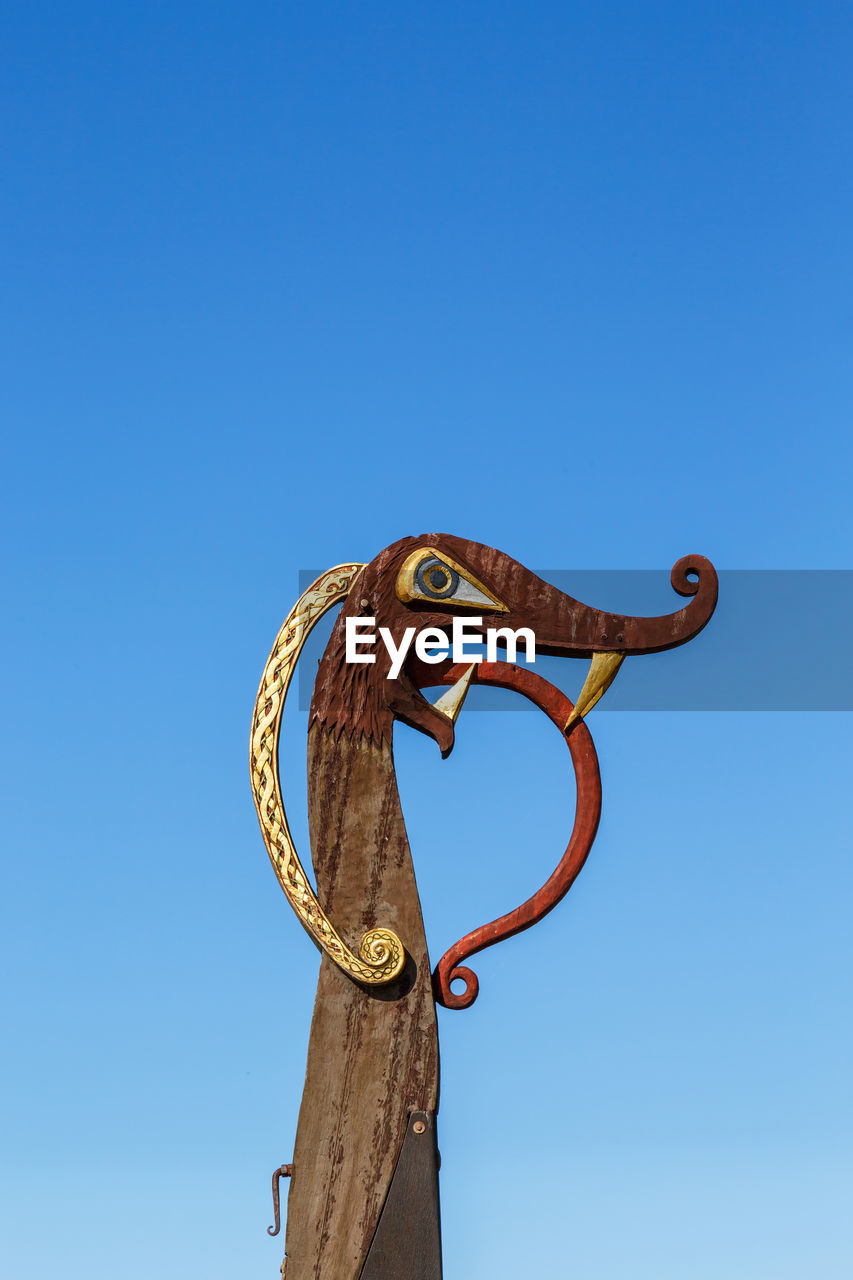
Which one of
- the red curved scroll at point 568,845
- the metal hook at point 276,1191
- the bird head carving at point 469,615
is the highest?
the bird head carving at point 469,615

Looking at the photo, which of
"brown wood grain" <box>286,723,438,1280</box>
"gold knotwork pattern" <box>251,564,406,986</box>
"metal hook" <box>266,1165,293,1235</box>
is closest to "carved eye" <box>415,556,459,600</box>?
"gold knotwork pattern" <box>251,564,406,986</box>

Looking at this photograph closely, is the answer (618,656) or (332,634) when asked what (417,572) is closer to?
(332,634)

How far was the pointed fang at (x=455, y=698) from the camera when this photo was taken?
4.66 meters

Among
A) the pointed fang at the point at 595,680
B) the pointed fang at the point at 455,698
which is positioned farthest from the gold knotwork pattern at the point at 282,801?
the pointed fang at the point at 595,680

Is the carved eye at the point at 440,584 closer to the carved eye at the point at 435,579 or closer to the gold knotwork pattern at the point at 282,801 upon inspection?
the carved eye at the point at 435,579

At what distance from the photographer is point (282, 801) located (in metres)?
4.53

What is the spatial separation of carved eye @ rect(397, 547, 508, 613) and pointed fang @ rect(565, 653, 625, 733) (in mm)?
337

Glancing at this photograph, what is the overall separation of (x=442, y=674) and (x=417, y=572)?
1.14 ft

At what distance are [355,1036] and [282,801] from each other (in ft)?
2.43

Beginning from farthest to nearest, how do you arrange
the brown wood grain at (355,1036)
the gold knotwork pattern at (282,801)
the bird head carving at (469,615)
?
the bird head carving at (469,615) < the gold knotwork pattern at (282,801) < the brown wood grain at (355,1036)

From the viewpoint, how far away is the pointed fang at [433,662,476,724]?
4.66m

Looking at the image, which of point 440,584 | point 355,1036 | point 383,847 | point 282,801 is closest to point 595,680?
point 440,584

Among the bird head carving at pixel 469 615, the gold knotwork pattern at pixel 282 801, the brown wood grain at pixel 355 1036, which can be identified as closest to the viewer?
the brown wood grain at pixel 355 1036

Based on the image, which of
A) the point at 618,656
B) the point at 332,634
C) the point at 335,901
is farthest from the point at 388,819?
the point at 618,656
